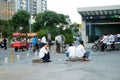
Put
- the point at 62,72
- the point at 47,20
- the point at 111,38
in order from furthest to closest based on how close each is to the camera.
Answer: the point at 47,20
the point at 111,38
the point at 62,72

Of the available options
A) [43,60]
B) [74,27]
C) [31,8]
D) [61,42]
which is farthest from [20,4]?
[43,60]

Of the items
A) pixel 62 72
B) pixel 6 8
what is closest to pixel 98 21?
pixel 62 72

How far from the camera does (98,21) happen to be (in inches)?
2191

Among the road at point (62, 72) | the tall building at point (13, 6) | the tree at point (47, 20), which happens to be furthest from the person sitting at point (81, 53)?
the tall building at point (13, 6)

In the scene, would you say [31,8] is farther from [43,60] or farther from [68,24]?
[43,60]

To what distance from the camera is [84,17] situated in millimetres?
55062

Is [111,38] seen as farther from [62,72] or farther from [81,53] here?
[62,72]

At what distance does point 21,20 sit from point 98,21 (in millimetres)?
60173

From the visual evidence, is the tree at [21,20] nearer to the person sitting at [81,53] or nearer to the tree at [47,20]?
the tree at [47,20]

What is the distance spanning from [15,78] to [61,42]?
20114mm

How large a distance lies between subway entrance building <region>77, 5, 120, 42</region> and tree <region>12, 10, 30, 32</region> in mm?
57790

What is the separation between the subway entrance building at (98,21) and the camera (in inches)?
2032

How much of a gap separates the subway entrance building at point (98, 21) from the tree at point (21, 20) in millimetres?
57790

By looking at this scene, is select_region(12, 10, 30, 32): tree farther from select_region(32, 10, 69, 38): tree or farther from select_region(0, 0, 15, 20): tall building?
select_region(0, 0, 15, 20): tall building
